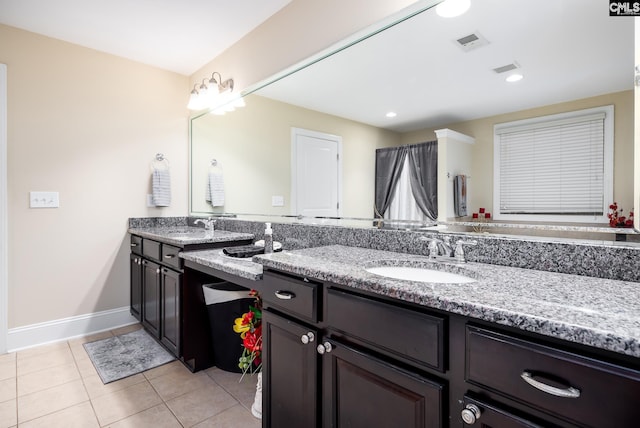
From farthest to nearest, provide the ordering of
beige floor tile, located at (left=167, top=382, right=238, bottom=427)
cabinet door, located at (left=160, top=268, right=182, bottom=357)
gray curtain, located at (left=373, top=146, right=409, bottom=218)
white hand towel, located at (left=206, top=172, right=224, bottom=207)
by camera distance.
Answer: white hand towel, located at (left=206, top=172, right=224, bottom=207), cabinet door, located at (left=160, top=268, right=182, bottom=357), beige floor tile, located at (left=167, top=382, right=238, bottom=427), gray curtain, located at (left=373, top=146, right=409, bottom=218)

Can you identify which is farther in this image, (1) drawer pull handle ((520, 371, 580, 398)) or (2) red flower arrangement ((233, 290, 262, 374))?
(2) red flower arrangement ((233, 290, 262, 374))

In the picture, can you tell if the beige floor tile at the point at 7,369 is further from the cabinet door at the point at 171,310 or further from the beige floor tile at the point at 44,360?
the cabinet door at the point at 171,310

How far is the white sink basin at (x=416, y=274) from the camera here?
1.24 meters

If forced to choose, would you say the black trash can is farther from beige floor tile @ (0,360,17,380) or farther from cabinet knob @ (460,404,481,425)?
cabinet knob @ (460,404,481,425)

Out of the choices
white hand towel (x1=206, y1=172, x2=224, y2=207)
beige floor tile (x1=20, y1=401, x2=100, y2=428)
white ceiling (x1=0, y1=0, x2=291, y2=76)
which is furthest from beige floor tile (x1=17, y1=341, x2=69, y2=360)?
white ceiling (x1=0, y1=0, x2=291, y2=76)

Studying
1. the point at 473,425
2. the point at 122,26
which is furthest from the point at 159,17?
the point at 473,425

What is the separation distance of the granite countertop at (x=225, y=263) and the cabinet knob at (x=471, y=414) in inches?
36.7

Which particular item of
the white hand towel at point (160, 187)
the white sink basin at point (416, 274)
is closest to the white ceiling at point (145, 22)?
the white hand towel at point (160, 187)

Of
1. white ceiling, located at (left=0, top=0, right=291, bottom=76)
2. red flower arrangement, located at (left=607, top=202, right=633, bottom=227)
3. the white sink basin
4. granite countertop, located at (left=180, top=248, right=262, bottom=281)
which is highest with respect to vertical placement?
white ceiling, located at (left=0, top=0, right=291, bottom=76)

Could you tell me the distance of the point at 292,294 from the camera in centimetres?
124

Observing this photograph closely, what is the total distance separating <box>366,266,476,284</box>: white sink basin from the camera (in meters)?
1.24

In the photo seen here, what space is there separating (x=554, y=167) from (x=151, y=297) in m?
2.66

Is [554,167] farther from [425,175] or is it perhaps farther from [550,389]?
[550,389]

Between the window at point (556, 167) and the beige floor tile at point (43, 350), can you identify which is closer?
the window at point (556, 167)
